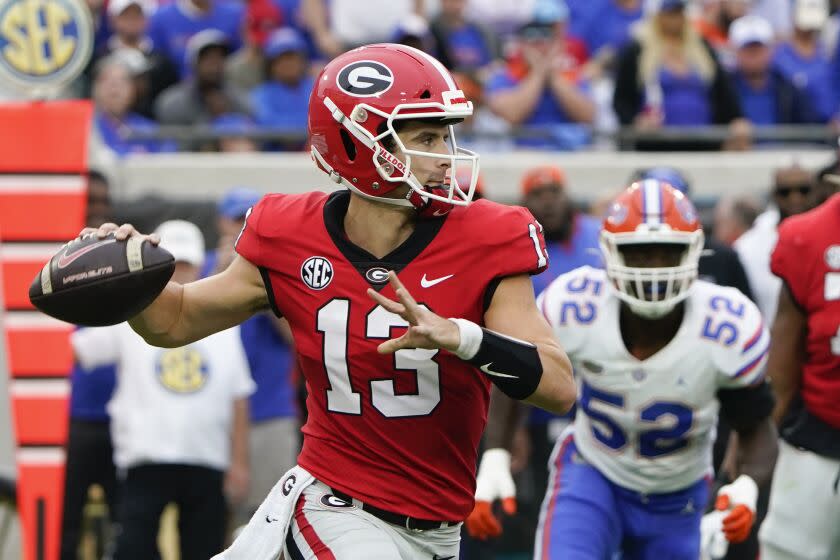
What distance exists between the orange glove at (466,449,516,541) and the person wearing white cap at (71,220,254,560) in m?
2.03

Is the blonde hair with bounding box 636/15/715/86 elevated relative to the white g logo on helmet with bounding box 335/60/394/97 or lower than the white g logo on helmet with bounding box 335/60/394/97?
lower

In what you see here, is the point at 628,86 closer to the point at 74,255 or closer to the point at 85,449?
the point at 85,449

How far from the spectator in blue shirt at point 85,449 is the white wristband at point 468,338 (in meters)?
4.19

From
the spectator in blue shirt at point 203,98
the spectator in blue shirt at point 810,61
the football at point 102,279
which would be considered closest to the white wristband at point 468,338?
the football at point 102,279

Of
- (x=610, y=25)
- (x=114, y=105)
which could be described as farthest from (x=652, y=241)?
(x=610, y=25)

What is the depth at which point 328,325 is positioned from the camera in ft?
13.2

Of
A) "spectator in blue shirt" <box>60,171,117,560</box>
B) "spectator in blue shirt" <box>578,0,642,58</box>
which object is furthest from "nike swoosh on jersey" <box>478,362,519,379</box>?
"spectator in blue shirt" <box>578,0,642,58</box>

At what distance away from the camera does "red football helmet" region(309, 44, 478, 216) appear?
398 cm

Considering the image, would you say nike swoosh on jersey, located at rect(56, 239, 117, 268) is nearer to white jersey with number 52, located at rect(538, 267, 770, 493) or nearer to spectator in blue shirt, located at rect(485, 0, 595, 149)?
white jersey with number 52, located at rect(538, 267, 770, 493)

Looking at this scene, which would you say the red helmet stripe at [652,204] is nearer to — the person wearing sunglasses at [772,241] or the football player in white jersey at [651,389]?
the football player in white jersey at [651,389]

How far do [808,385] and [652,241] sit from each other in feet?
2.92

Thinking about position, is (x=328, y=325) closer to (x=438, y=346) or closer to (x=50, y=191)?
(x=438, y=346)

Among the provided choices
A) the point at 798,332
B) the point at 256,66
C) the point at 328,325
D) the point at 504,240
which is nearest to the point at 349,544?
the point at 328,325

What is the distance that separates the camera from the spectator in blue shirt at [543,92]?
9422 mm
